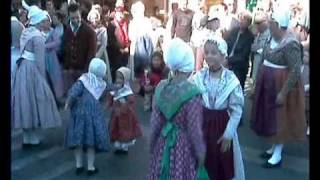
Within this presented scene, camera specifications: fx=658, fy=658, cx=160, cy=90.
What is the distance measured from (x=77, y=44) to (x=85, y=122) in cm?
212

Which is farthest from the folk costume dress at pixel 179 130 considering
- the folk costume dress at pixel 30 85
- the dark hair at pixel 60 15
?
the dark hair at pixel 60 15

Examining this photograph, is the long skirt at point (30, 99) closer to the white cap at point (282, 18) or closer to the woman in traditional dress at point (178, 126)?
the white cap at point (282, 18)

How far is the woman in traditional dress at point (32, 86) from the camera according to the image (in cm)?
602

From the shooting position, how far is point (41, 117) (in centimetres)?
614

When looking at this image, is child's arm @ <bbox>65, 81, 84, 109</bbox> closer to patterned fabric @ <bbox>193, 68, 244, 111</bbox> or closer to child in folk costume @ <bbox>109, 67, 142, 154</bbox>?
child in folk costume @ <bbox>109, 67, 142, 154</bbox>

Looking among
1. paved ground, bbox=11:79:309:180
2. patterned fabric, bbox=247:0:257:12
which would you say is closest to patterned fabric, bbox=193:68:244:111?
paved ground, bbox=11:79:309:180

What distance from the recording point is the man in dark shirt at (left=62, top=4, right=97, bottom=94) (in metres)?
7.28

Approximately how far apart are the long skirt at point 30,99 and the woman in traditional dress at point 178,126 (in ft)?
8.50

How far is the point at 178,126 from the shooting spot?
11.9 feet

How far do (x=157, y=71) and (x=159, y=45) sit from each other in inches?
62.6
